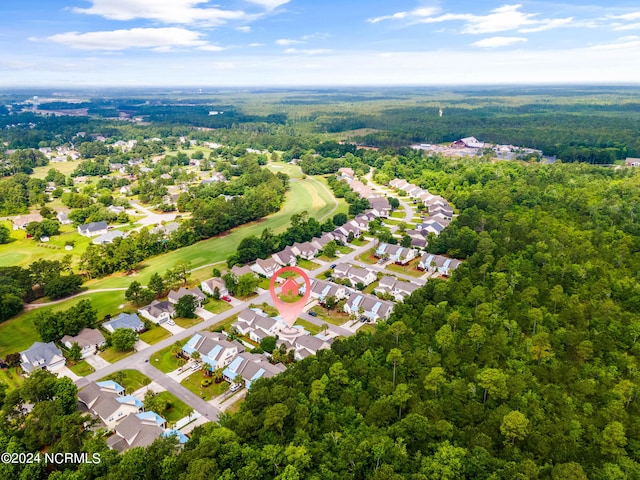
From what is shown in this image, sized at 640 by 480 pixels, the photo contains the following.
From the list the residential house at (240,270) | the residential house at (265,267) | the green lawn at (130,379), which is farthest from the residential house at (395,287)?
the green lawn at (130,379)

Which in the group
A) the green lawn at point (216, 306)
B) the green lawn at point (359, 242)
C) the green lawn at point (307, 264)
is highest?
the green lawn at point (359, 242)

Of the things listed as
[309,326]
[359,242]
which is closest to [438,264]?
[359,242]

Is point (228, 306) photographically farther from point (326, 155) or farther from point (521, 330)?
point (326, 155)

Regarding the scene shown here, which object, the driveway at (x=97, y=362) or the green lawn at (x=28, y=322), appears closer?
the driveway at (x=97, y=362)

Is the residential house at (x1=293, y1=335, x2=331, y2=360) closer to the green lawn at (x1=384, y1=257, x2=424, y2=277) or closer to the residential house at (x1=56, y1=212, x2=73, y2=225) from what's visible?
the green lawn at (x1=384, y1=257, x2=424, y2=277)

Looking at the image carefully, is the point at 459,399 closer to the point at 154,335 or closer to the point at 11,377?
the point at 154,335

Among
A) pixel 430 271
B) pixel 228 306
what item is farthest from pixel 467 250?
pixel 228 306

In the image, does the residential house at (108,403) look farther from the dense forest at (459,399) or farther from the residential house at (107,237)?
the residential house at (107,237)
